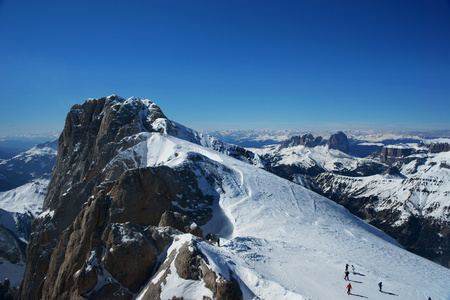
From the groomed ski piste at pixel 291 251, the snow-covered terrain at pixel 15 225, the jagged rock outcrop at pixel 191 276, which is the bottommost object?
the snow-covered terrain at pixel 15 225

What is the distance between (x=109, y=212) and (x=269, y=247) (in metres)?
23.0

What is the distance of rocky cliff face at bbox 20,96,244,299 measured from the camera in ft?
75.9

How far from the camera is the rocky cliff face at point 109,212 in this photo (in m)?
23.1

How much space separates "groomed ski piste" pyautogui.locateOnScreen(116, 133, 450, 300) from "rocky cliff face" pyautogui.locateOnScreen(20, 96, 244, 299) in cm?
291

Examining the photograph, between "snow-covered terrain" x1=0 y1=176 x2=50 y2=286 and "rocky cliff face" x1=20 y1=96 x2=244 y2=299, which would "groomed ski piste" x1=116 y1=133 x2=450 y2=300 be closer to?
"rocky cliff face" x1=20 y1=96 x2=244 y2=299

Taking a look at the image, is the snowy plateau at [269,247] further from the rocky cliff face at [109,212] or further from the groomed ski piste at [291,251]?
the rocky cliff face at [109,212]

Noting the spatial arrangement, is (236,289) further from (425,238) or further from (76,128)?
(425,238)

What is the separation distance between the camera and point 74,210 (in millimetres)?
52625

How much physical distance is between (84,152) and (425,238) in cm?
24985

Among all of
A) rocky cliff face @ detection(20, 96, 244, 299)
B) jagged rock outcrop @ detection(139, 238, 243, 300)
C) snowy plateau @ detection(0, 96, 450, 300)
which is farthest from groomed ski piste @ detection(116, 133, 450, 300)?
rocky cliff face @ detection(20, 96, 244, 299)

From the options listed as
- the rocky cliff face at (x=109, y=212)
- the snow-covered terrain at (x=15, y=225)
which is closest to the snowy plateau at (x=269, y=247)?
the rocky cliff face at (x=109, y=212)

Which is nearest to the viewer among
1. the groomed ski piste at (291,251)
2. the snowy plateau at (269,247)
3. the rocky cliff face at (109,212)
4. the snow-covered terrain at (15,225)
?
the snowy plateau at (269,247)

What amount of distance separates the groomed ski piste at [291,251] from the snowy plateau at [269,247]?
0.29ft

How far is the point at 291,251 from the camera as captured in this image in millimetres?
30578
